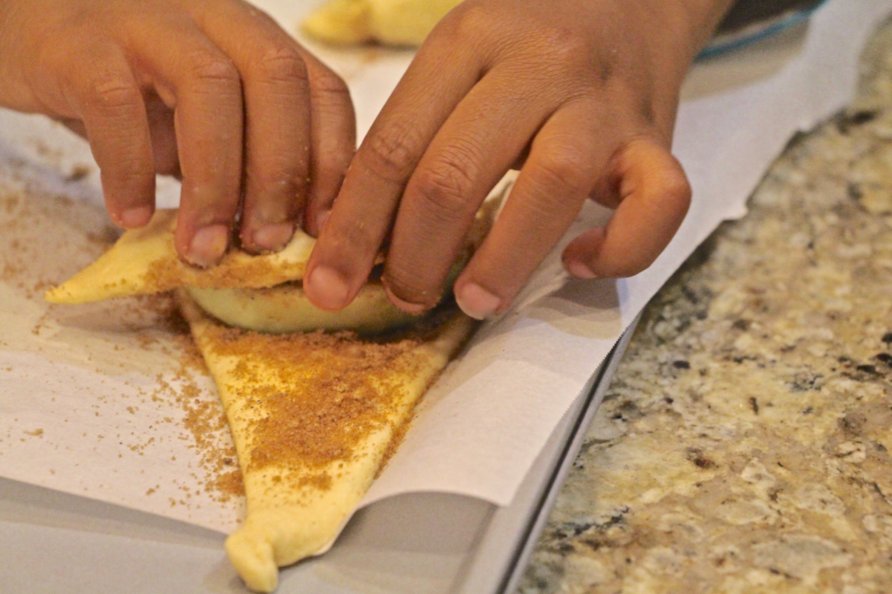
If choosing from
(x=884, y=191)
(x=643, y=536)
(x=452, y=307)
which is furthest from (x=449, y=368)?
(x=884, y=191)

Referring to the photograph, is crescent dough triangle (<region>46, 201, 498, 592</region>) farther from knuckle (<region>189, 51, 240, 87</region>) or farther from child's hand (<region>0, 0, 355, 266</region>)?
knuckle (<region>189, 51, 240, 87</region>)

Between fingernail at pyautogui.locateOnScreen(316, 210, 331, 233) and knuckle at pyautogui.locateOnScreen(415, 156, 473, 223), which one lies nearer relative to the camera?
knuckle at pyautogui.locateOnScreen(415, 156, 473, 223)

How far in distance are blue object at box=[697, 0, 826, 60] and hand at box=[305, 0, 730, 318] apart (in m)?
0.46

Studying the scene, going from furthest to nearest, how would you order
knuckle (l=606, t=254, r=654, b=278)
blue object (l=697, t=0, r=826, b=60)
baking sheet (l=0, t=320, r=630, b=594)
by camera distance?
blue object (l=697, t=0, r=826, b=60) < knuckle (l=606, t=254, r=654, b=278) < baking sheet (l=0, t=320, r=630, b=594)

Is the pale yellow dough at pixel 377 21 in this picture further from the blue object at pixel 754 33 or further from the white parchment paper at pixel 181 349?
the blue object at pixel 754 33

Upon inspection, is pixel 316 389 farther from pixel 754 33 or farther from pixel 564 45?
pixel 754 33

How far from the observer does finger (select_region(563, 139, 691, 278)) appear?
1.95 ft

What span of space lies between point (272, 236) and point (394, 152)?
135mm

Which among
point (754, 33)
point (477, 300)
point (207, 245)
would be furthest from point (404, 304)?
point (754, 33)

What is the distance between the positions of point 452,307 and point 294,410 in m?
0.17

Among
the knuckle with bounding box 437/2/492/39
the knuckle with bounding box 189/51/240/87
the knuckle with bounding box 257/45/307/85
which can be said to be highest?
the knuckle with bounding box 437/2/492/39

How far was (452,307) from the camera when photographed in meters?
0.72

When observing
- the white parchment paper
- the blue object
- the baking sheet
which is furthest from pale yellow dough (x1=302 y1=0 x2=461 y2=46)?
the baking sheet

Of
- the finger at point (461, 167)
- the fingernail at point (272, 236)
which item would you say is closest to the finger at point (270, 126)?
the fingernail at point (272, 236)
